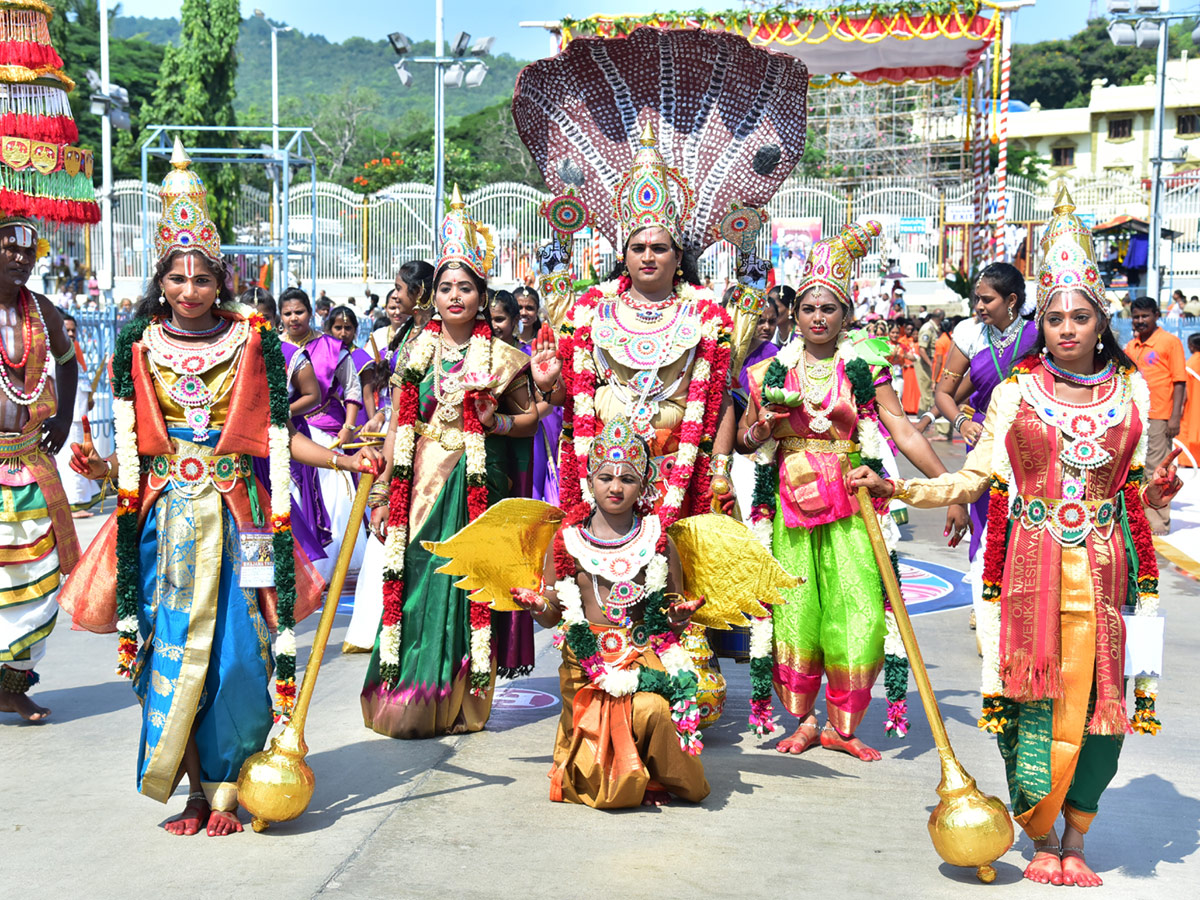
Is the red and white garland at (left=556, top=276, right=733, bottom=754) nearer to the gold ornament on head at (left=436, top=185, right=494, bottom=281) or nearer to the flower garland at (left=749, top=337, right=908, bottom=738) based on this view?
the flower garland at (left=749, top=337, right=908, bottom=738)

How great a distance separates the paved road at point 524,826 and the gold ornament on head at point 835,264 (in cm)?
195

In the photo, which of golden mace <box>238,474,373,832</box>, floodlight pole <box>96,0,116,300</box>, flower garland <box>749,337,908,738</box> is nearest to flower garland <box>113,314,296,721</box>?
golden mace <box>238,474,373,832</box>

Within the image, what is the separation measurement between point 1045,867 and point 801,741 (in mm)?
1513

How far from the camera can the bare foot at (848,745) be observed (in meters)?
5.49

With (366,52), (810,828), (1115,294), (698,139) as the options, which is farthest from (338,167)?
(366,52)

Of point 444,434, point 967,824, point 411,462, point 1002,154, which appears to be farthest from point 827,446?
point 1002,154


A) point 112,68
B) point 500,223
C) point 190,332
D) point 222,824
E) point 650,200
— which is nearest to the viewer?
point 222,824

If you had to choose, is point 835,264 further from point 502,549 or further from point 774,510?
point 502,549

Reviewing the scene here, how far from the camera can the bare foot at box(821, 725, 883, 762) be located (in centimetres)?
549

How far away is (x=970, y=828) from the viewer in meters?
4.07

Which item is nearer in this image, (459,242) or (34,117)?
(459,242)

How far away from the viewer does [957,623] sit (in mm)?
8070

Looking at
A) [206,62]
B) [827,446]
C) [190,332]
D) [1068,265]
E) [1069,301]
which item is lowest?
[827,446]

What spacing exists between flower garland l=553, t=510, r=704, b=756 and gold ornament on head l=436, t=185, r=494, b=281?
1.50 meters
